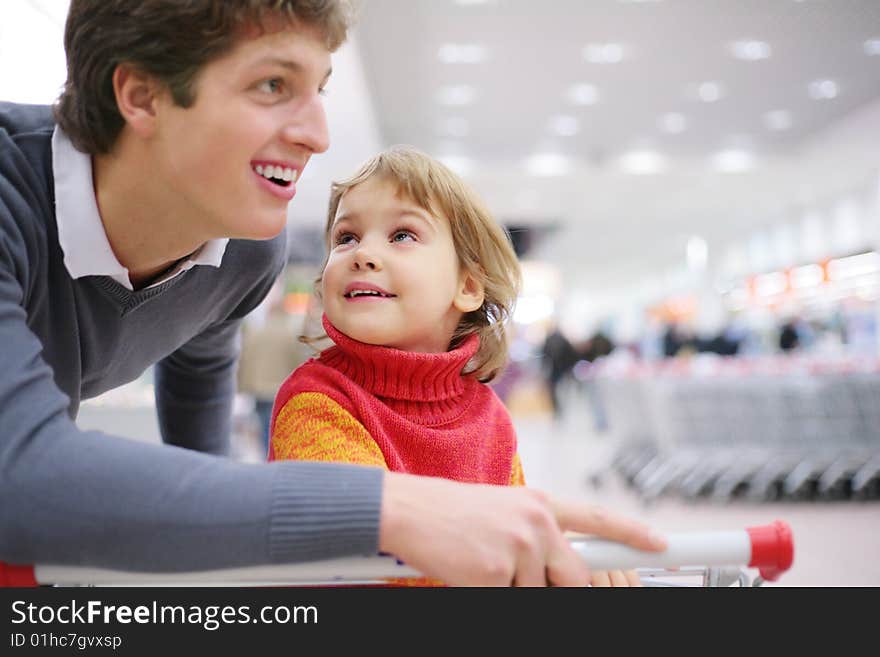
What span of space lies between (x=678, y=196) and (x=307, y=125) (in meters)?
18.0

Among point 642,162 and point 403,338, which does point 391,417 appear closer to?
point 403,338

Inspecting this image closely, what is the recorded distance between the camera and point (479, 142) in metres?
14.1

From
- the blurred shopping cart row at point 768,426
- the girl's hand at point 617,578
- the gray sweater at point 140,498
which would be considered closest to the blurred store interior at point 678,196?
the blurred shopping cart row at point 768,426

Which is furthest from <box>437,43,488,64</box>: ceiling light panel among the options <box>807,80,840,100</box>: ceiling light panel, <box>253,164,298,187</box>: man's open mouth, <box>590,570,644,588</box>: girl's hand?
<box>590,570,644,588</box>: girl's hand

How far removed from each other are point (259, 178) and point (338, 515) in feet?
1.63

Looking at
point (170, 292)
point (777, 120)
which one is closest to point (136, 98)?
point (170, 292)

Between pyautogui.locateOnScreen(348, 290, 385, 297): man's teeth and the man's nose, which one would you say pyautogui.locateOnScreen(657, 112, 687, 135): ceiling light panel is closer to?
pyautogui.locateOnScreen(348, 290, 385, 297): man's teeth

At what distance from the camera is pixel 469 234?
1.33m

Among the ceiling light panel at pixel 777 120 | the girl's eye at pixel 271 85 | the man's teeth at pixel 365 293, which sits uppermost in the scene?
the ceiling light panel at pixel 777 120

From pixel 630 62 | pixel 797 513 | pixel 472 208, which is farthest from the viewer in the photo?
pixel 630 62

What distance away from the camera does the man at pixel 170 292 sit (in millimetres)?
683

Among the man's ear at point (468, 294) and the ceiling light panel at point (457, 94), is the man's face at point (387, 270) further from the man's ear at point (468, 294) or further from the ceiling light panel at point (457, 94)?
the ceiling light panel at point (457, 94)
